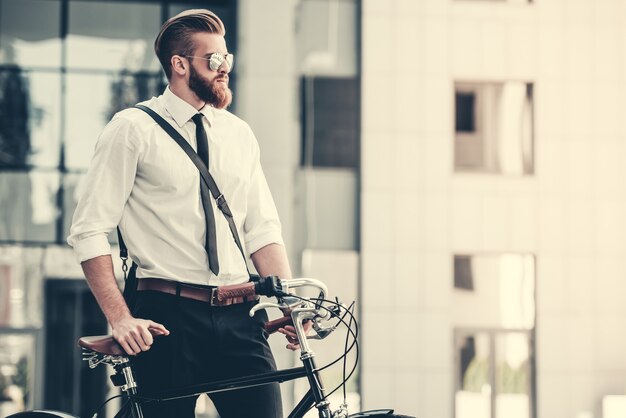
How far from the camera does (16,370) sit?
13867mm

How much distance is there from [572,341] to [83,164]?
263 inches

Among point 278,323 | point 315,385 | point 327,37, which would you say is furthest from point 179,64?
point 327,37

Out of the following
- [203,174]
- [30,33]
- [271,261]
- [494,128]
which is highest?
[30,33]

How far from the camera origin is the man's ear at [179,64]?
366 centimetres

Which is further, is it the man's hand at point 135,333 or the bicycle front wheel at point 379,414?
the man's hand at point 135,333

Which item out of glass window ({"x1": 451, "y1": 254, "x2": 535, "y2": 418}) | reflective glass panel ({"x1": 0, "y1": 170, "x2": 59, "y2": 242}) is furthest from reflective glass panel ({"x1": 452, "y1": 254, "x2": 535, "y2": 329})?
reflective glass panel ({"x1": 0, "y1": 170, "x2": 59, "y2": 242})

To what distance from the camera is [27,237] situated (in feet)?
45.6

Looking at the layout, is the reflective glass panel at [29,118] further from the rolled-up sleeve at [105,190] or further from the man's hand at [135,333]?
the man's hand at [135,333]

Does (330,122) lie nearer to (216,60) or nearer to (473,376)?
(473,376)

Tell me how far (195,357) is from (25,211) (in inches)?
426

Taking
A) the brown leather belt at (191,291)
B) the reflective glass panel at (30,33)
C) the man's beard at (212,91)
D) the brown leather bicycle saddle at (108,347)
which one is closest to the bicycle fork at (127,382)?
the brown leather bicycle saddle at (108,347)

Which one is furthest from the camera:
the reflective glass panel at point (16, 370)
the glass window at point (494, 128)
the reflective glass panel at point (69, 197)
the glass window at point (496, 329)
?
the glass window at point (494, 128)

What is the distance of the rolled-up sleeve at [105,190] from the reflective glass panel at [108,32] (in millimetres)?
10825

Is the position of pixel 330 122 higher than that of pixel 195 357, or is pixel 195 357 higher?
pixel 330 122
